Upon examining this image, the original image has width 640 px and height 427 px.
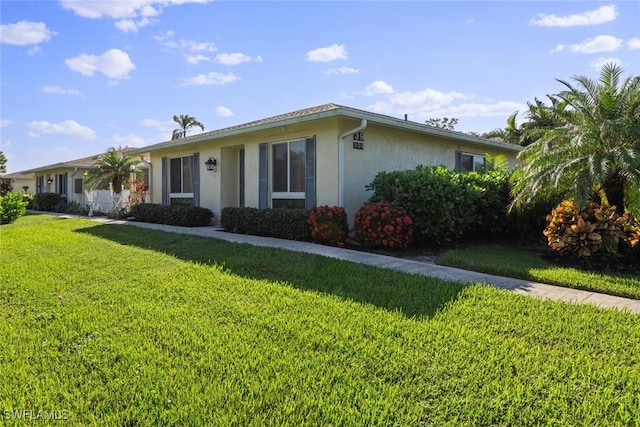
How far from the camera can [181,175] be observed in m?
14.9

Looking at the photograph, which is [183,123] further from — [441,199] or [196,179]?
[441,199]

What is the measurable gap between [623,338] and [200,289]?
4534mm

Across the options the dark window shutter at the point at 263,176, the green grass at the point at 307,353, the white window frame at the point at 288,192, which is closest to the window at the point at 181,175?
the dark window shutter at the point at 263,176

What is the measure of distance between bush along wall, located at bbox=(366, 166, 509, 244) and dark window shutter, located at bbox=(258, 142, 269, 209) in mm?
3313

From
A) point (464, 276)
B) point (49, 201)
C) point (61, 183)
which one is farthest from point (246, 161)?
point (61, 183)

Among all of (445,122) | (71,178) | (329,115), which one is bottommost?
(71,178)

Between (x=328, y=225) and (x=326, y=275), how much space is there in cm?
299

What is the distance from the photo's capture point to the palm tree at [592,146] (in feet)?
21.5

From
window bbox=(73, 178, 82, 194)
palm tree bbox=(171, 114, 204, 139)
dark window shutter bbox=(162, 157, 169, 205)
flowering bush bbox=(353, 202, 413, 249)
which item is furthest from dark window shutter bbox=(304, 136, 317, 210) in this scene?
palm tree bbox=(171, 114, 204, 139)

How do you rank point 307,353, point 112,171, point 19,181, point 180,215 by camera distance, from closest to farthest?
point 307,353
point 180,215
point 112,171
point 19,181

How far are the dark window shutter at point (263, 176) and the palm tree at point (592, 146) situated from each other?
6.48 m

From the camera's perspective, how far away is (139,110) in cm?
1605

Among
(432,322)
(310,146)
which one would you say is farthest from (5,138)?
(432,322)

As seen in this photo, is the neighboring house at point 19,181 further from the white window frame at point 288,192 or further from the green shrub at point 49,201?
the white window frame at point 288,192
